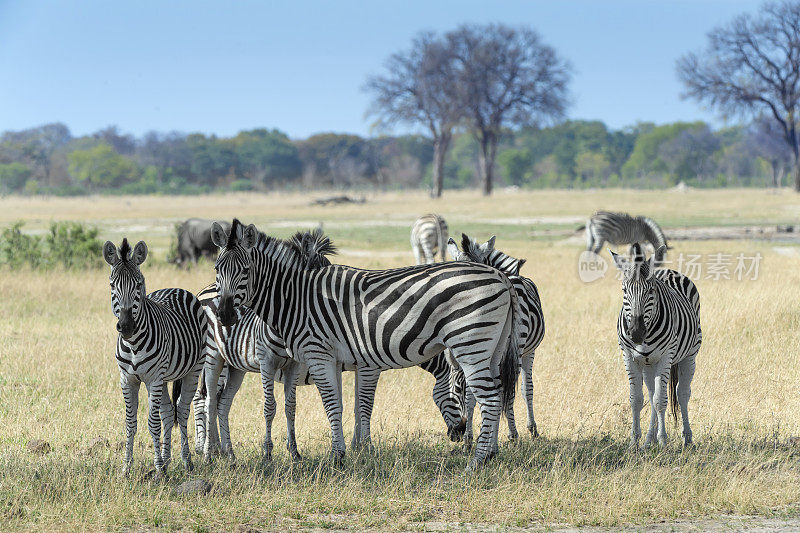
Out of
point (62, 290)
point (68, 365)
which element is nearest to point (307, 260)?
point (68, 365)

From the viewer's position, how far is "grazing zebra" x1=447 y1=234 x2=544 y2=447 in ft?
25.4

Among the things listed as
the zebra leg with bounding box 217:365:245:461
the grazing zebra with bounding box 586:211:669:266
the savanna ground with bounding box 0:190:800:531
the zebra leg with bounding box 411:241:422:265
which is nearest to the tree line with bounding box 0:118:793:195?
the grazing zebra with bounding box 586:211:669:266

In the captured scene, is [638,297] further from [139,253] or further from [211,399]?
[139,253]

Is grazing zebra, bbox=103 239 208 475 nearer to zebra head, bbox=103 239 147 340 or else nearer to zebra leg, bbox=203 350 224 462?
zebra head, bbox=103 239 147 340

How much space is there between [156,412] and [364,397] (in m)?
1.86

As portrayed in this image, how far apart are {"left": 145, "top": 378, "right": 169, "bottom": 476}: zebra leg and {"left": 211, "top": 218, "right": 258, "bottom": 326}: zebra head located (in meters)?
0.75

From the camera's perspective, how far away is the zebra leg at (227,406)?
750cm

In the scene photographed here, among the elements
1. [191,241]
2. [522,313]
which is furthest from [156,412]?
[191,241]

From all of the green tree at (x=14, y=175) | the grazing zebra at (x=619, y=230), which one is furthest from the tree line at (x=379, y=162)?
the grazing zebra at (x=619, y=230)

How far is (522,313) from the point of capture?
777cm

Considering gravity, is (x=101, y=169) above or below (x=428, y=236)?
above

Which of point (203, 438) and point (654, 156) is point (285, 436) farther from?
point (654, 156)

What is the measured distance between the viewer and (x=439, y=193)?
64.6 meters

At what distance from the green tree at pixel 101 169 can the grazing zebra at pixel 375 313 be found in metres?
103
